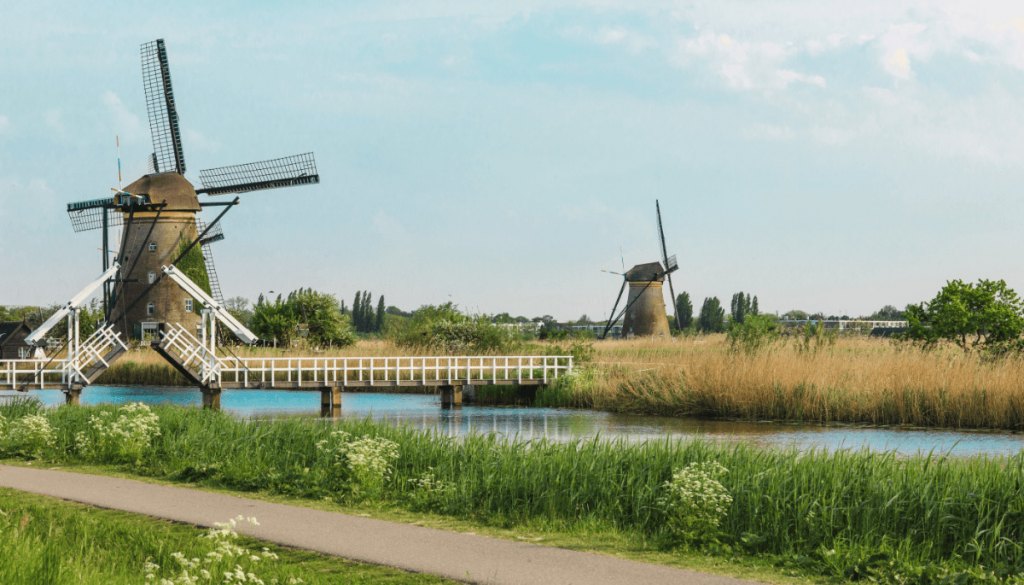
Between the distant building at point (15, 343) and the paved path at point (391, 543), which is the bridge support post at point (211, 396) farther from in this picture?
the distant building at point (15, 343)

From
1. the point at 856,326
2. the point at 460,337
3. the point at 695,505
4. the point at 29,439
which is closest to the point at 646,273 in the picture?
the point at 856,326

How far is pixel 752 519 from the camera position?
9602 mm

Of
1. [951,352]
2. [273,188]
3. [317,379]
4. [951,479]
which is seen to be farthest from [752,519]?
[273,188]

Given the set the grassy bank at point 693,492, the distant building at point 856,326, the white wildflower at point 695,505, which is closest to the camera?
the grassy bank at point 693,492

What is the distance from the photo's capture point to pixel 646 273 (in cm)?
7231

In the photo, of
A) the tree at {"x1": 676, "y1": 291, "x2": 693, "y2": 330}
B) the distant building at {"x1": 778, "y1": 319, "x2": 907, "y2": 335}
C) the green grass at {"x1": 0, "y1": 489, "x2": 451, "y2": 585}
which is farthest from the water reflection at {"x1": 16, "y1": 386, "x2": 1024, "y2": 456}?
the tree at {"x1": 676, "y1": 291, "x2": 693, "y2": 330}

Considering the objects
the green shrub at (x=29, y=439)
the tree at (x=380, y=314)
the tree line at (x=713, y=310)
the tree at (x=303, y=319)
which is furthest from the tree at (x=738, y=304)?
the green shrub at (x=29, y=439)

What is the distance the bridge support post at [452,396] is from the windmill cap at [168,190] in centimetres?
1605

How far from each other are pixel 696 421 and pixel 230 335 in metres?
27.3

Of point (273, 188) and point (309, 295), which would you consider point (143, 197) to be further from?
point (309, 295)

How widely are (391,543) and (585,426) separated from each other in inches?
685

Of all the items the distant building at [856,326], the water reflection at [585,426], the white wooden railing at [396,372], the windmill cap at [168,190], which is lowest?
the water reflection at [585,426]

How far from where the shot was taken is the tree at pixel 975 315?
31.2m

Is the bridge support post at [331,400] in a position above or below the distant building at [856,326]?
below
